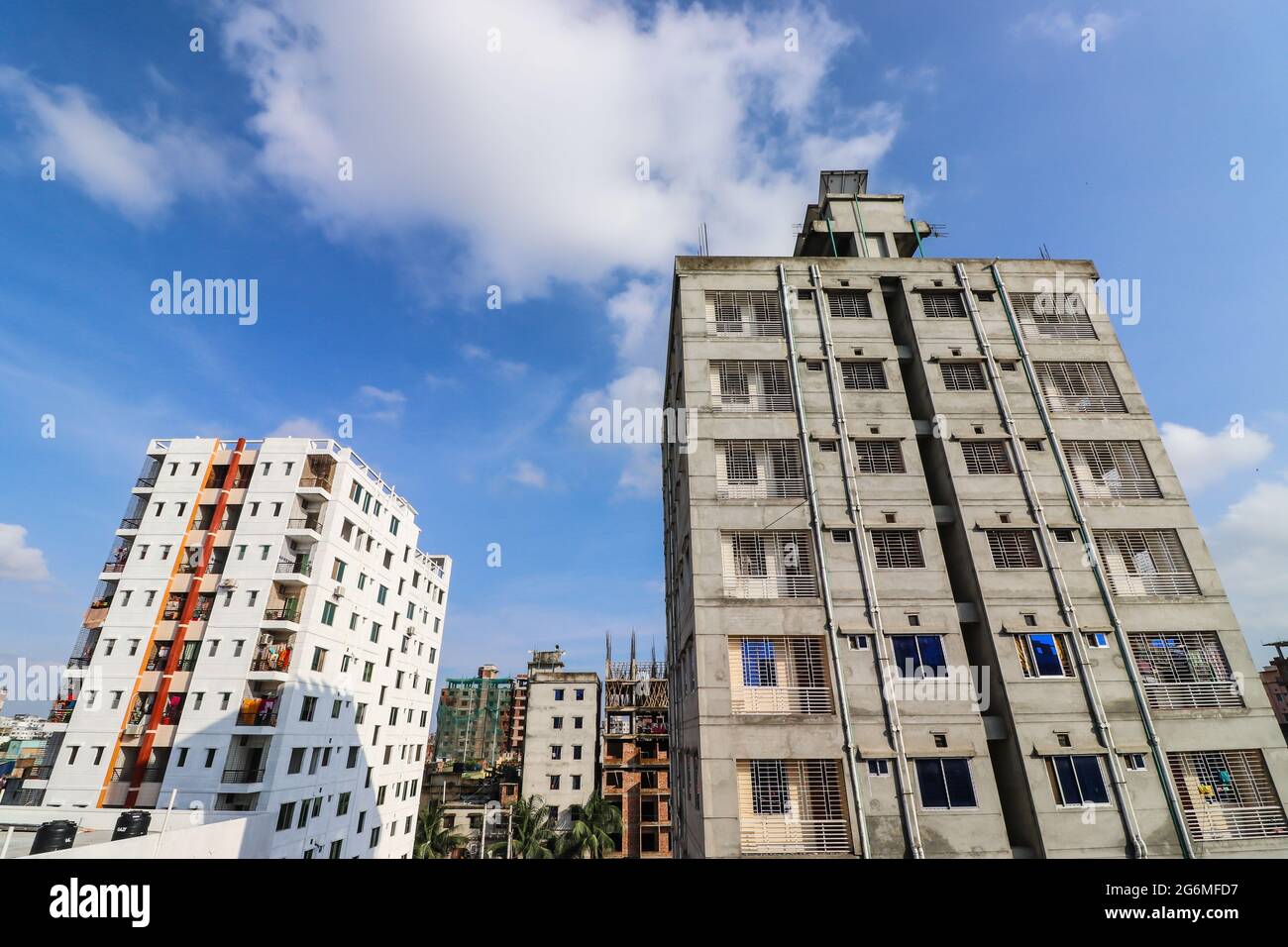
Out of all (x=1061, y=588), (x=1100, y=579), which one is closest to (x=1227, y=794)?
(x=1100, y=579)

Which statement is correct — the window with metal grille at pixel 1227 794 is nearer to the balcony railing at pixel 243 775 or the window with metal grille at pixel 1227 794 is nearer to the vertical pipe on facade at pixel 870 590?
the vertical pipe on facade at pixel 870 590

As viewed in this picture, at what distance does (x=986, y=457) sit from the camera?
21.3 metres

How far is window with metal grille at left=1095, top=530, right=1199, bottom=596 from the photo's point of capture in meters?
19.5

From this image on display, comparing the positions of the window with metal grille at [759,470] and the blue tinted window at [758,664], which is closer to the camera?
the blue tinted window at [758,664]

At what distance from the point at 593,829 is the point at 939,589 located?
46.1 metres

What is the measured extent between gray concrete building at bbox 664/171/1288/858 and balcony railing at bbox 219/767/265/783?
969 inches

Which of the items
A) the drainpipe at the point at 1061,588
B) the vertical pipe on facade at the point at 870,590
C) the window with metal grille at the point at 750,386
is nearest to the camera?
the vertical pipe on facade at the point at 870,590

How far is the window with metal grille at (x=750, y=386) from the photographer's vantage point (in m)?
22.0

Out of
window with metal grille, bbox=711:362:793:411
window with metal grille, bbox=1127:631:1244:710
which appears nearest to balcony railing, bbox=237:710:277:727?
window with metal grille, bbox=711:362:793:411

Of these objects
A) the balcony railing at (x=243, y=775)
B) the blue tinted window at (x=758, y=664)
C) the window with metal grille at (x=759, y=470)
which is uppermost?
the window with metal grille at (x=759, y=470)

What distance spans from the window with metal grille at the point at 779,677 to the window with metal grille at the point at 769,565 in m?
1.52

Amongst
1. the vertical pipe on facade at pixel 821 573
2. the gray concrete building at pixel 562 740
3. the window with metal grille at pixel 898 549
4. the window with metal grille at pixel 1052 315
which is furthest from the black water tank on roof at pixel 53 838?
the gray concrete building at pixel 562 740

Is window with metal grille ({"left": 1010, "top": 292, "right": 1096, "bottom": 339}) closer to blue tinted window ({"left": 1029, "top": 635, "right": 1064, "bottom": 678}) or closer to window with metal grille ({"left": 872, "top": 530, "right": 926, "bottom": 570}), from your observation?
window with metal grille ({"left": 872, "top": 530, "right": 926, "bottom": 570})

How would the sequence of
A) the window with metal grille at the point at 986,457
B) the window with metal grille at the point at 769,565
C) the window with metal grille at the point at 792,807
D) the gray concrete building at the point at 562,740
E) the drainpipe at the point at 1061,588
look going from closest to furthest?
the window with metal grille at the point at 792,807
the drainpipe at the point at 1061,588
the window with metal grille at the point at 769,565
the window with metal grille at the point at 986,457
the gray concrete building at the point at 562,740
